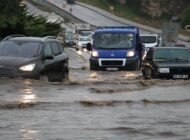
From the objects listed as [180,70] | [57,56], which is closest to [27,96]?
[57,56]

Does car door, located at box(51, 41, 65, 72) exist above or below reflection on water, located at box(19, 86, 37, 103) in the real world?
below

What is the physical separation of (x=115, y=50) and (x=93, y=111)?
55.9ft

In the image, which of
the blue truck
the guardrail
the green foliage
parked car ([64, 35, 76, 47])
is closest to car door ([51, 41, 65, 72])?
the blue truck

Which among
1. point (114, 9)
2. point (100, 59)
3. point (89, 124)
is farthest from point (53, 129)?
point (114, 9)

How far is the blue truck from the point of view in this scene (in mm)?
29703

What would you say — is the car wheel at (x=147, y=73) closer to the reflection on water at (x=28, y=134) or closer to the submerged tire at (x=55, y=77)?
the submerged tire at (x=55, y=77)

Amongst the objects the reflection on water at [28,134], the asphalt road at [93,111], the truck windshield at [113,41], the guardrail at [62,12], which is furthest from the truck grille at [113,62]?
the guardrail at [62,12]

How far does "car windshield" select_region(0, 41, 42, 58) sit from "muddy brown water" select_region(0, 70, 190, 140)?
1622 millimetres

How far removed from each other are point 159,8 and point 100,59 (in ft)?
307

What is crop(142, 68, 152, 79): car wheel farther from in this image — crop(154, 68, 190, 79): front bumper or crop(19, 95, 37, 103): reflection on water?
crop(19, 95, 37, 103): reflection on water

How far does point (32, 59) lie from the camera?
18984 mm

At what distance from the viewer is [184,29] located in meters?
108

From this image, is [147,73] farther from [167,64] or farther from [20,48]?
[20,48]

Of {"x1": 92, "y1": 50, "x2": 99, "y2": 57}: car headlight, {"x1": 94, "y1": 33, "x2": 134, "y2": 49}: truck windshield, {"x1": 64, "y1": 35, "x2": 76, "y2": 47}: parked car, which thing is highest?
{"x1": 94, "y1": 33, "x2": 134, "y2": 49}: truck windshield
